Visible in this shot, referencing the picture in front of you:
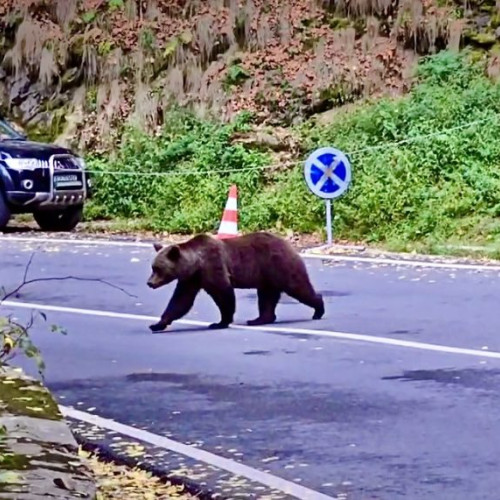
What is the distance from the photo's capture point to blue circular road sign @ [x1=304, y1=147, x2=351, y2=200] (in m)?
18.4

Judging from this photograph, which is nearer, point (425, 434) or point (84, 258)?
point (425, 434)

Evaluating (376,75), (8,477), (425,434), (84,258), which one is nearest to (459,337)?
(425,434)

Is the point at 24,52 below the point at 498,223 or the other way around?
the other way around

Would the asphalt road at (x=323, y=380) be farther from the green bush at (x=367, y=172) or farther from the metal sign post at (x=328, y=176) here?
the green bush at (x=367, y=172)

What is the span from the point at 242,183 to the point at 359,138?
195 centimetres

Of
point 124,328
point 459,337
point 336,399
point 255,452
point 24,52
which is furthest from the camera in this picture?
point 24,52

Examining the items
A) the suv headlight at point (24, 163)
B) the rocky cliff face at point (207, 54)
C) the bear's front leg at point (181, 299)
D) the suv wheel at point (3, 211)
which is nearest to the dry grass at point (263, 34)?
the rocky cliff face at point (207, 54)

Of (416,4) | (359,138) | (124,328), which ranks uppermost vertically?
(416,4)

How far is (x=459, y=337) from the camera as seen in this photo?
11.1 metres

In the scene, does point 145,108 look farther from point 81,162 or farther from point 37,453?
point 37,453

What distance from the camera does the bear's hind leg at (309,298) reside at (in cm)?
1181

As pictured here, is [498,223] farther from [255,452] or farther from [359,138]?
[255,452]

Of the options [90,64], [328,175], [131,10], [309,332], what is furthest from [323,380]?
[131,10]

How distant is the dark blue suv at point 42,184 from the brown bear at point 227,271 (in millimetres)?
10469
